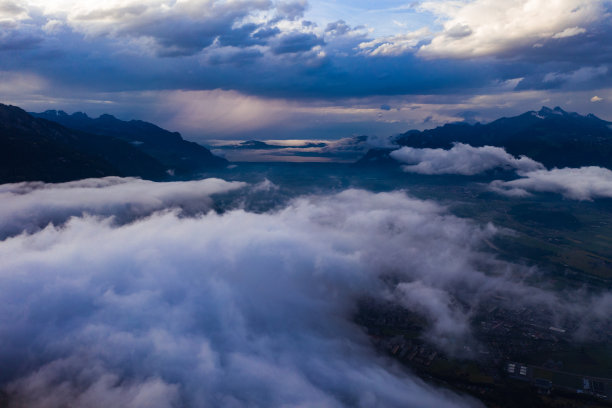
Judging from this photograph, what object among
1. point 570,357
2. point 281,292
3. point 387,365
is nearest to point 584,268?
point 570,357

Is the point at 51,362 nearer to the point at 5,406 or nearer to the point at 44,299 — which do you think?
the point at 5,406

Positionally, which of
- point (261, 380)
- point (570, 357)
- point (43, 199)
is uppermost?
point (43, 199)

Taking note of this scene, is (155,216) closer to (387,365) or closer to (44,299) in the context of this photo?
(44,299)

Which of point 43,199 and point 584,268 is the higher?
point 43,199

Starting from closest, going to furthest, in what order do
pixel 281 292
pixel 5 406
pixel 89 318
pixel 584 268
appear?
pixel 5 406 < pixel 89 318 < pixel 281 292 < pixel 584 268

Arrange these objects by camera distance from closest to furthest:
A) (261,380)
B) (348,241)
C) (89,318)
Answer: (261,380)
(89,318)
(348,241)

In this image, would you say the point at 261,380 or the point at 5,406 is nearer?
the point at 5,406

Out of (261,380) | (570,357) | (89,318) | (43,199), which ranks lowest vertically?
(570,357)

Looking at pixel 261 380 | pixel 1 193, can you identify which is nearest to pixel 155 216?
pixel 1 193

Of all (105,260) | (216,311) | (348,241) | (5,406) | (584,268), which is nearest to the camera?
(5,406)
